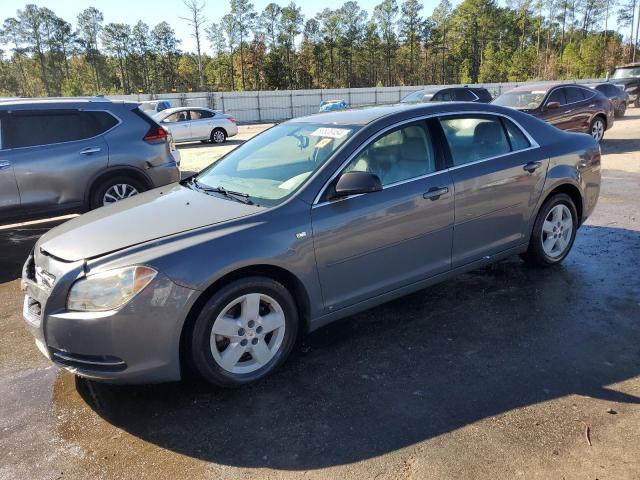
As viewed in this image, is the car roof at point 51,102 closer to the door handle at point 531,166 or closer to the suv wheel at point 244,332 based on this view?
the suv wheel at point 244,332

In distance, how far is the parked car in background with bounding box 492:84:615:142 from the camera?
12141mm

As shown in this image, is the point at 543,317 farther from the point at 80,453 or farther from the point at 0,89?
the point at 0,89

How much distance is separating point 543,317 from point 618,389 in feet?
3.31

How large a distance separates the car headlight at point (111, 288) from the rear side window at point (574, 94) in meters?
12.5

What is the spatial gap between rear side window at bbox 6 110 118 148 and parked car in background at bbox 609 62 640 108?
27.9 m

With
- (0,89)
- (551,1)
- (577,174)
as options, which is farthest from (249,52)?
(577,174)

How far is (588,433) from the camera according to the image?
2.73 metres

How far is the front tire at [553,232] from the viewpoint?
15.8ft

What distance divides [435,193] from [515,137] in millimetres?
1248

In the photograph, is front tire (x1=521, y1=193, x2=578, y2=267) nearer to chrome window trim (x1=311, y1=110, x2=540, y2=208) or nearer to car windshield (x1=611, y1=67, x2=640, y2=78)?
chrome window trim (x1=311, y1=110, x2=540, y2=208)

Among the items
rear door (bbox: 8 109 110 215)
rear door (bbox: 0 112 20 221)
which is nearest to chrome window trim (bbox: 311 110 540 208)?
rear door (bbox: 8 109 110 215)

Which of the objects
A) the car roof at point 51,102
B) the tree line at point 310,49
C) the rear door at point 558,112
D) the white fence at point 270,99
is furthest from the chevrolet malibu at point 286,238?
the tree line at point 310,49

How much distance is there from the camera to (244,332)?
320 cm

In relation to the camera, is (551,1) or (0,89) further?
(551,1)
